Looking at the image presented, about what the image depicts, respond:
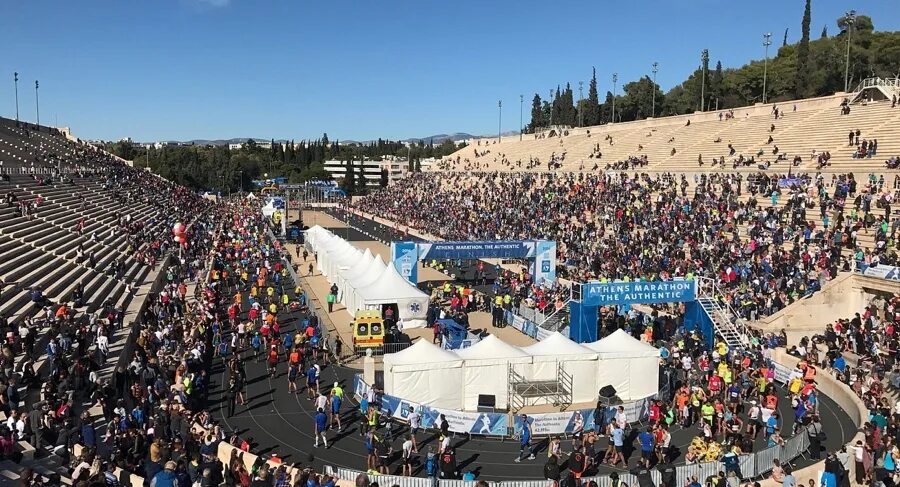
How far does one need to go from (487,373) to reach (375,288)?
8.92m

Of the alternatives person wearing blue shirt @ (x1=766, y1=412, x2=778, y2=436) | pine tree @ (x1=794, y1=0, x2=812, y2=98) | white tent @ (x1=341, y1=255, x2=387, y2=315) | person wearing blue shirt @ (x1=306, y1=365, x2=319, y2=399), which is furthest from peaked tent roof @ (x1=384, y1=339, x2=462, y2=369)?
pine tree @ (x1=794, y1=0, x2=812, y2=98)

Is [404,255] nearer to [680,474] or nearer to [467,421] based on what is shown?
[467,421]

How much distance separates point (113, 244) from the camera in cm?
3478

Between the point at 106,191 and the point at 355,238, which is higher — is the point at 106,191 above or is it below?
above

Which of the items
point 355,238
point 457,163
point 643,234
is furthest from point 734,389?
point 457,163

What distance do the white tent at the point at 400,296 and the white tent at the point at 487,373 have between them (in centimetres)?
762

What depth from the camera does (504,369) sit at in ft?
53.5

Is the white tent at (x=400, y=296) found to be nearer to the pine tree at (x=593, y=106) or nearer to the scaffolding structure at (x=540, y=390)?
the scaffolding structure at (x=540, y=390)

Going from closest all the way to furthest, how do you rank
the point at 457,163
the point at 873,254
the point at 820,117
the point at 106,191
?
the point at 873,254 < the point at 820,117 < the point at 106,191 < the point at 457,163

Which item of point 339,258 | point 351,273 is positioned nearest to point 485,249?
point 351,273

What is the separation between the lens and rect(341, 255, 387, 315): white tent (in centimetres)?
2538

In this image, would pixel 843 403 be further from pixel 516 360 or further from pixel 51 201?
pixel 51 201

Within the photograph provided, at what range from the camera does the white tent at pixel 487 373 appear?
16141 millimetres

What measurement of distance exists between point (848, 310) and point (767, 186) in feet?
45.8
